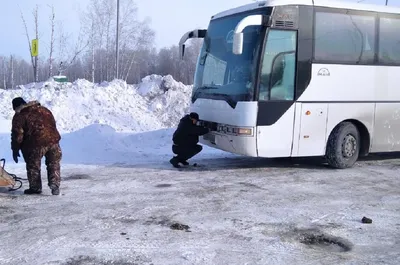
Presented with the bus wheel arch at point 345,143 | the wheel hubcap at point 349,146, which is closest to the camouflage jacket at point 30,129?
the bus wheel arch at point 345,143

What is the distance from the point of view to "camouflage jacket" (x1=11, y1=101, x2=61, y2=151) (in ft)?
23.9

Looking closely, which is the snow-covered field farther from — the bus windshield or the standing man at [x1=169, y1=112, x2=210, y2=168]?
the bus windshield

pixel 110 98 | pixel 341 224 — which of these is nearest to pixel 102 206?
pixel 341 224

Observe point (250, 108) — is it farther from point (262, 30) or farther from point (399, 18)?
point (399, 18)

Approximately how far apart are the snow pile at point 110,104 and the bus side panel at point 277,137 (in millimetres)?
8266

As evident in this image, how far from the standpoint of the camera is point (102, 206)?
23.2 feet

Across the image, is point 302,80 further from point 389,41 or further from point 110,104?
point 110,104

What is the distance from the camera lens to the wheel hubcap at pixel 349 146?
405 inches

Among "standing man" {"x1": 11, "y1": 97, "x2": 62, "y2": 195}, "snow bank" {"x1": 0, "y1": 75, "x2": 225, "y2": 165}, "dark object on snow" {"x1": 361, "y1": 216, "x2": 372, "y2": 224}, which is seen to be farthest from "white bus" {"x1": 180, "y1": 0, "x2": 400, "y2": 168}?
"standing man" {"x1": 11, "y1": 97, "x2": 62, "y2": 195}

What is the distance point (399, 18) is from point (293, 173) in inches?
182

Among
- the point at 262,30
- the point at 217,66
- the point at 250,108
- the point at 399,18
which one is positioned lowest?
the point at 250,108

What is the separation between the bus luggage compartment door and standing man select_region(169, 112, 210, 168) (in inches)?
83.2

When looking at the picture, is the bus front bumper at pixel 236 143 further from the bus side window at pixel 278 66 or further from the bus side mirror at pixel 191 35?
the bus side mirror at pixel 191 35

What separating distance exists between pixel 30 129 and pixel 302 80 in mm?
5517
